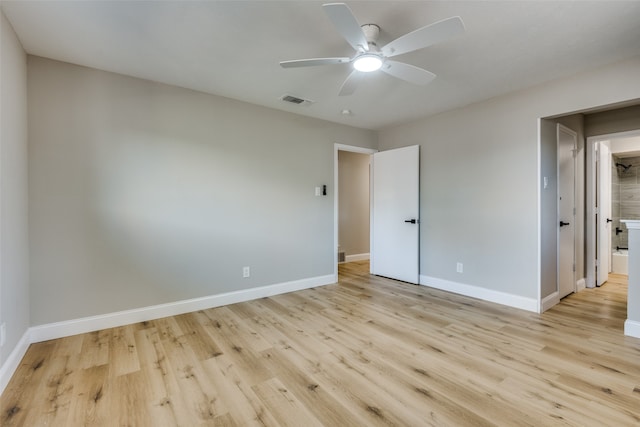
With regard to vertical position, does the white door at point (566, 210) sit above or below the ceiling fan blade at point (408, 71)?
below

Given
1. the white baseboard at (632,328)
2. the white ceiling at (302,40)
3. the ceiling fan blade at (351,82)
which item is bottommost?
the white baseboard at (632,328)

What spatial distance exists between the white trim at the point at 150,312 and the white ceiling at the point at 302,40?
233cm

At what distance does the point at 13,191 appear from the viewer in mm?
2094

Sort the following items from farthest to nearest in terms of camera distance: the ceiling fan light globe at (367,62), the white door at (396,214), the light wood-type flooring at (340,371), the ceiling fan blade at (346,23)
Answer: the white door at (396,214) → the ceiling fan light globe at (367,62) → the light wood-type flooring at (340,371) → the ceiling fan blade at (346,23)

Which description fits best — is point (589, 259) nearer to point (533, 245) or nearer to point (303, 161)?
point (533, 245)

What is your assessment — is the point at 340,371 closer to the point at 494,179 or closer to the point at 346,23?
the point at 346,23

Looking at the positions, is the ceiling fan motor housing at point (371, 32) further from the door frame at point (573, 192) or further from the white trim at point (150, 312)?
the white trim at point (150, 312)

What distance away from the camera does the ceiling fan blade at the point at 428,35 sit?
1546mm

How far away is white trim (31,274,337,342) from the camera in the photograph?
2.51 m

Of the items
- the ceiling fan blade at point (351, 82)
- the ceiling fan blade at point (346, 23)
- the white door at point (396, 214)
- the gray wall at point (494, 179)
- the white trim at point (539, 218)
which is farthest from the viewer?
the white door at point (396, 214)

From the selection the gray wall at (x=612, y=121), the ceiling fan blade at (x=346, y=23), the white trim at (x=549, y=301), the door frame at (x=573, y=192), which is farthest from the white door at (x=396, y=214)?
the ceiling fan blade at (x=346, y=23)

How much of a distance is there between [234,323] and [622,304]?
4419mm

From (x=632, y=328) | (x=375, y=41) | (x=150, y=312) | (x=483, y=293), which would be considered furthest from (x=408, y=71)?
(x=150, y=312)

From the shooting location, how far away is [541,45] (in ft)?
7.45
